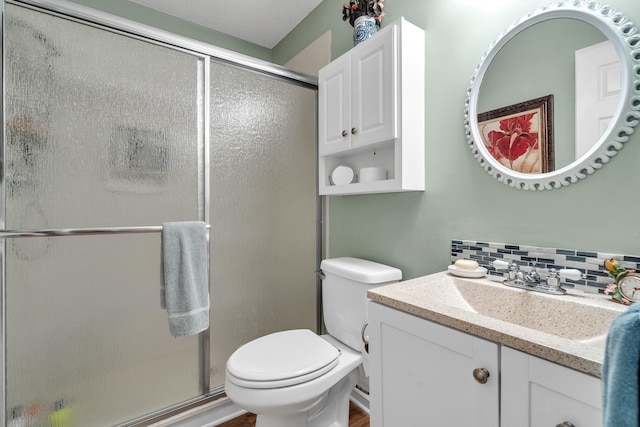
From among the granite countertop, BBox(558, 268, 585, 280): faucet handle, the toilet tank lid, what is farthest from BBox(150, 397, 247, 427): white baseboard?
BBox(558, 268, 585, 280): faucet handle

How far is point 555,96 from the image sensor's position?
0.92 m

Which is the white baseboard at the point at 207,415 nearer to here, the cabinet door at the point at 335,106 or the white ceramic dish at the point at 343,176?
the white ceramic dish at the point at 343,176

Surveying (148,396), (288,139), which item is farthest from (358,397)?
(288,139)

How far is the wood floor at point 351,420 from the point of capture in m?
1.50

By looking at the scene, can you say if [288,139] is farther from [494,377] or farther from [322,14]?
[494,377]

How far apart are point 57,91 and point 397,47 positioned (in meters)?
1.40

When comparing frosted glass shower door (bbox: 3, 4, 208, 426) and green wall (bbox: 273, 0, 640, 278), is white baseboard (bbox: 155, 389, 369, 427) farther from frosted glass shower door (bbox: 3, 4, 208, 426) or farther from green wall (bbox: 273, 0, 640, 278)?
green wall (bbox: 273, 0, 640, 278)

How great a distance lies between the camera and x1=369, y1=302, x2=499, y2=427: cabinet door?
64cm

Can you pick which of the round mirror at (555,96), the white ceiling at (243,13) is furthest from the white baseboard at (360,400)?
the white ceiling at (243,13)

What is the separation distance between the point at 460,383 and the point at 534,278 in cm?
46

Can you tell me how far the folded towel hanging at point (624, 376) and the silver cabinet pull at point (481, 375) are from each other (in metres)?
0.22

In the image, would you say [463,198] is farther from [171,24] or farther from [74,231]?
[171,24]

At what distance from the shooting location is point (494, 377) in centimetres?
62

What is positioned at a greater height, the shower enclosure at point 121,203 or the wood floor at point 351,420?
the shower enclosure at point 121,203
